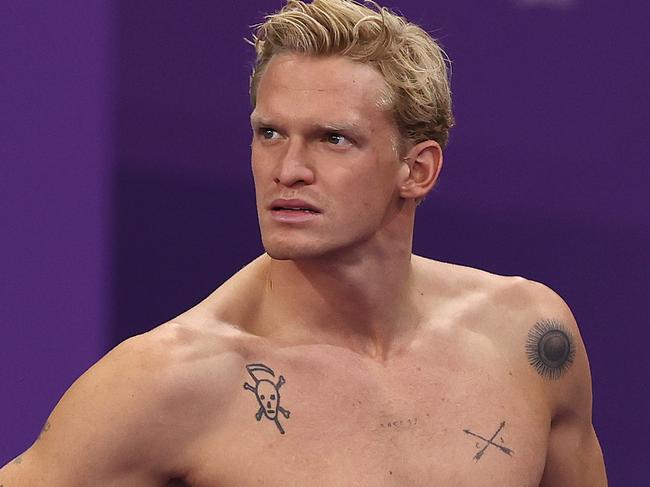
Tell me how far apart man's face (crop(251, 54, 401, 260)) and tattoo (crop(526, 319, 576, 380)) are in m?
0.30

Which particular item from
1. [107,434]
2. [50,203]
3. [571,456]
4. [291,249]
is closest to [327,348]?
[291,249]

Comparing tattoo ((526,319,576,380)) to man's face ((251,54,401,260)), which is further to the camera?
tattoo ((526,319,576,380))

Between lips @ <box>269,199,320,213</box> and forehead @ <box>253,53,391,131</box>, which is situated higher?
forehead @ <box>253,53,391,131</box>

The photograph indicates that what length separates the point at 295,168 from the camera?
146cm

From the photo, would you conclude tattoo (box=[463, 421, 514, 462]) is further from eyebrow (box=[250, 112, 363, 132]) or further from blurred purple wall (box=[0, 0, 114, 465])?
blurred purple wall (box=[0, 0, 114, 465])

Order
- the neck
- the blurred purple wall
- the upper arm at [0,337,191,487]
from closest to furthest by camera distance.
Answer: the upper arm at [0,337,191,487] < the neck < the blurred purple wall

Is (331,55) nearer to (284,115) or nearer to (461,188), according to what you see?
(284,115)

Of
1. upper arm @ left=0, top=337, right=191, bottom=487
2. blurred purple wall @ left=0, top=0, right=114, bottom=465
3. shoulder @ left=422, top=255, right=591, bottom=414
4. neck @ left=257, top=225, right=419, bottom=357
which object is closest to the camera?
upper arm @ left=0, top=337, right=191, bottom=487

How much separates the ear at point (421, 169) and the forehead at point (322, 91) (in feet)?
0.24

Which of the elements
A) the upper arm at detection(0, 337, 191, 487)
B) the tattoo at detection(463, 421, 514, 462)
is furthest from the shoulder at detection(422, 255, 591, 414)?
the upper arm at detection(0, 337, 191, 487)

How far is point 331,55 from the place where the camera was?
4.96ft

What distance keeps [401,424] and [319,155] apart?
31 centimetres

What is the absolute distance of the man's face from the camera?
1461 millimetres

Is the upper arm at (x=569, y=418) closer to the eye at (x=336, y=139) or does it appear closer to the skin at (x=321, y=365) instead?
the skin at (x=321, y=365)
